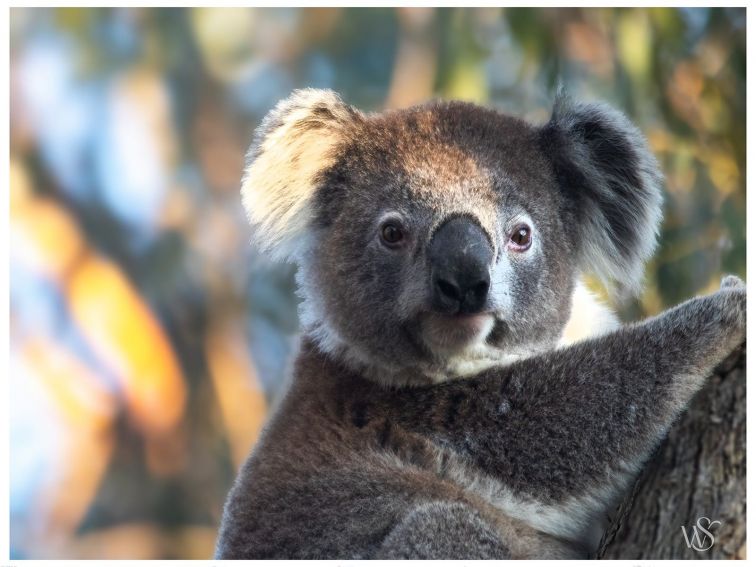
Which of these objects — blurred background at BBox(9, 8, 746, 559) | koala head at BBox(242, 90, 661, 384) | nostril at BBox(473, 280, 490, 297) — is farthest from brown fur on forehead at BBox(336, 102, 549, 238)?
blurred background at BBox(9, 8, 746, 559)

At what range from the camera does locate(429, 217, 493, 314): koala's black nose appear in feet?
8.77

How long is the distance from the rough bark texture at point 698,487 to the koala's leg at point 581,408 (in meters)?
0.23

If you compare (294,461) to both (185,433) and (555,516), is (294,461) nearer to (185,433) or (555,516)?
(555,516)

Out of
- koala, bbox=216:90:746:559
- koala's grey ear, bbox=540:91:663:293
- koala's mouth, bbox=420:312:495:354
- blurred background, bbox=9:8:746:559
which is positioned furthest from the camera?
blurred background, bbox=9:8:746:559

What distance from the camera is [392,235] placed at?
2979 millimetres

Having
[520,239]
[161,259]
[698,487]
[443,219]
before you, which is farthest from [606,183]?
[161,259]

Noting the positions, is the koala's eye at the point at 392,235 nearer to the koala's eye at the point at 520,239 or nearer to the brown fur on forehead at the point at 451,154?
the brown fur on forehead at the point at 451,154

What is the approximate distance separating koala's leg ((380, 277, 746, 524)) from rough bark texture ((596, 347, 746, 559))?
0.77 feet

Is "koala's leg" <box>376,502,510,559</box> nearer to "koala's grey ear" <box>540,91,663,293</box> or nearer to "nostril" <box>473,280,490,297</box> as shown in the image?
"nostril" <box>473,280,490,297</box>

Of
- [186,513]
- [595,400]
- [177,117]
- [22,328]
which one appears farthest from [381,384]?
[177,117]

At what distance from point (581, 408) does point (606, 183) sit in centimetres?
92

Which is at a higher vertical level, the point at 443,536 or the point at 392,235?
the point at 392,235

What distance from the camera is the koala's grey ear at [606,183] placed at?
3.23 metres

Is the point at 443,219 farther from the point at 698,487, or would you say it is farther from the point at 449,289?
the point at 698,487
